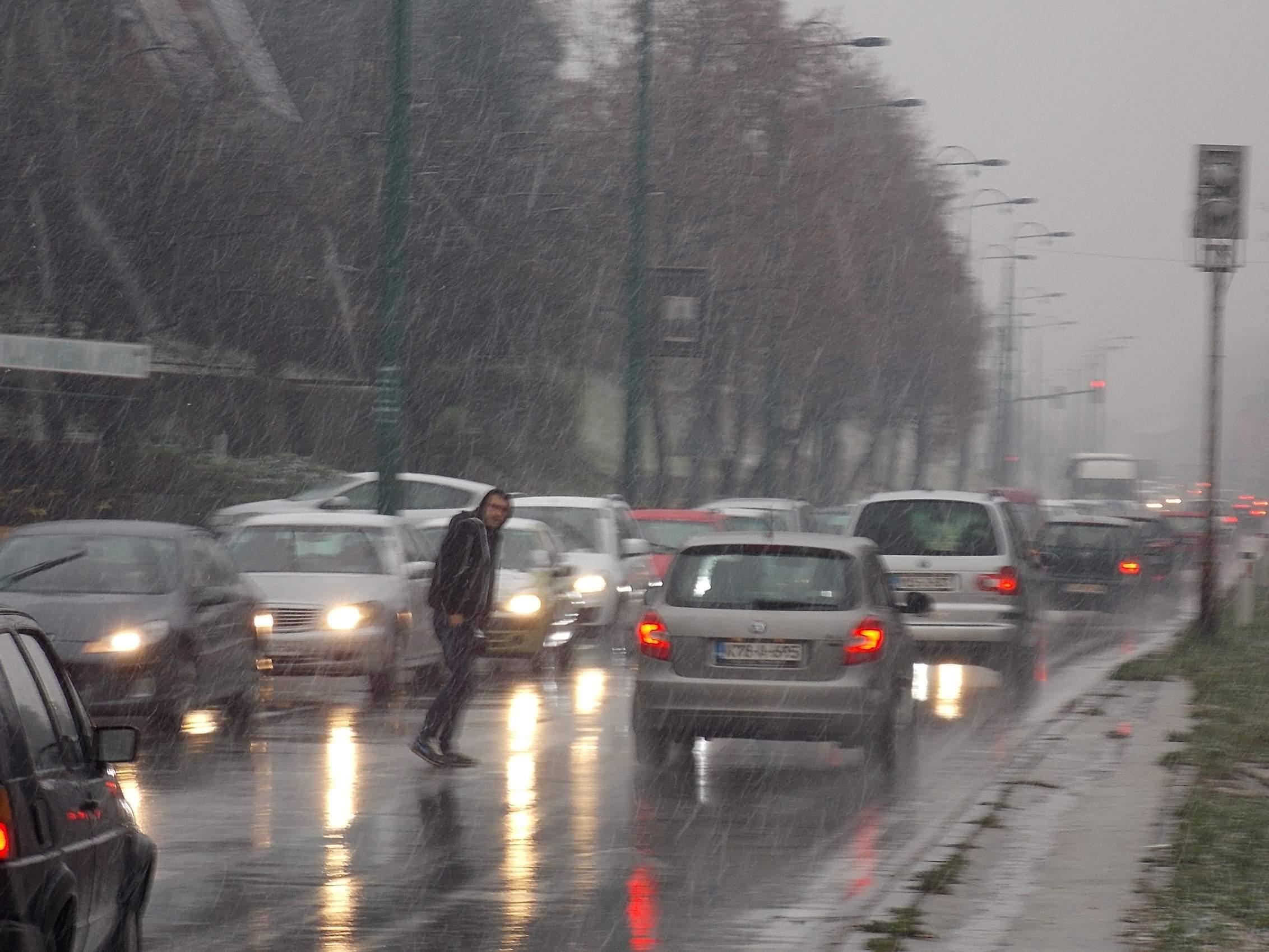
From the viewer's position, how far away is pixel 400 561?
19.3m

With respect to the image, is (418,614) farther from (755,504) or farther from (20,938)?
(755,504)

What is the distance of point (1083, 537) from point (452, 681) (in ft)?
71.0

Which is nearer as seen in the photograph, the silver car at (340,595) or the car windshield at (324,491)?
the silver car at (340,595)

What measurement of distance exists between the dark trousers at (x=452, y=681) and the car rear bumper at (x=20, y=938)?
8.60 m

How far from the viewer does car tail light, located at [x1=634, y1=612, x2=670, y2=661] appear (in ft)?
43.8

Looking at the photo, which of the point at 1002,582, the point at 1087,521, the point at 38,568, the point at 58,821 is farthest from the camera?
the point at 1087,521

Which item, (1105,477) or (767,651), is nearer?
(767,651)

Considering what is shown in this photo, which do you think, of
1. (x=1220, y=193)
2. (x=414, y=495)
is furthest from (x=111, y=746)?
(x=414, y=495)

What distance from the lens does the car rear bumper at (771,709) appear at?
13.0 m

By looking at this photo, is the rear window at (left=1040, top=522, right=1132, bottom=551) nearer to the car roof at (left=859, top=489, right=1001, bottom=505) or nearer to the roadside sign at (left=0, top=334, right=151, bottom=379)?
the car roof at (left=859, top=489, right=1001, bottom=505)

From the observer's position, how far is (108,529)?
15.6m

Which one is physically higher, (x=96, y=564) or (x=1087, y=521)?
(x=96, y=564)

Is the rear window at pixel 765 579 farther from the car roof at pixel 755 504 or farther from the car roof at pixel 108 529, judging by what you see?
the car roof at pixel 755 504

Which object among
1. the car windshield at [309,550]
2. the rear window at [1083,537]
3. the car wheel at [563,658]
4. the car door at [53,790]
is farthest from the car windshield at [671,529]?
the car door at [53,790]
